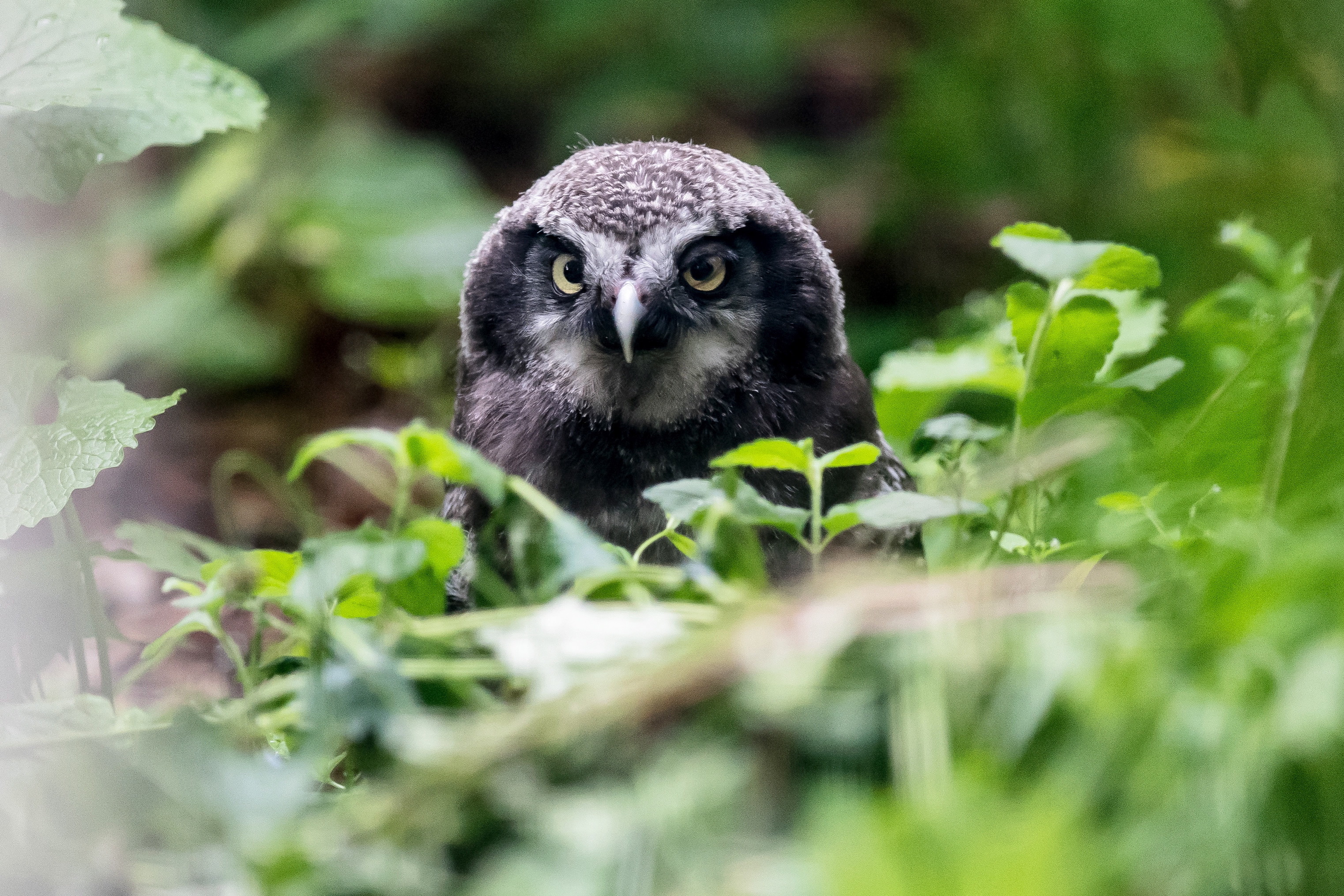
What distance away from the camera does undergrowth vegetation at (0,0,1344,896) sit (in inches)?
37.0

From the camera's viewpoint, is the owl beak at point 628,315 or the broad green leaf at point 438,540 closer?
the broad green leaf at point 438,540

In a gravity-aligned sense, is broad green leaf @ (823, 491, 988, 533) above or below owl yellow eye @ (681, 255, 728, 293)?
below

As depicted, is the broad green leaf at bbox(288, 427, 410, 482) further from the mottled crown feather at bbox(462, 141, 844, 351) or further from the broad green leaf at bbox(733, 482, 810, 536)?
the mottled crown feather at bbox(462, 141, 844, 351)

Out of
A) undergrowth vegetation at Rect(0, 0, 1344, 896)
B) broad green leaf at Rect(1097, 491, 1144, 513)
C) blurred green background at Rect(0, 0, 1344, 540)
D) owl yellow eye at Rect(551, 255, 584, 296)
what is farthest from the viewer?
blurred green background at Rect(0, 0, 1344, 540)

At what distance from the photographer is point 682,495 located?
1.42 metres

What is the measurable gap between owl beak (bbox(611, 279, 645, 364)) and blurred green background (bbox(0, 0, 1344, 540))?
1.67m

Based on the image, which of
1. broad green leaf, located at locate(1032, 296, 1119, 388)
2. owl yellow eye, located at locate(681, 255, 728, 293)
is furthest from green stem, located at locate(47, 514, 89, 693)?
broad green leaf, located at locate(1032, 296, 1119, 388)

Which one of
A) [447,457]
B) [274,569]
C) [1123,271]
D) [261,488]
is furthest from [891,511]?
[261,488]

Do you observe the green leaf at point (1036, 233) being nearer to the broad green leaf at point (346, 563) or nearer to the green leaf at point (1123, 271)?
the green leaf at point (1123, 271)

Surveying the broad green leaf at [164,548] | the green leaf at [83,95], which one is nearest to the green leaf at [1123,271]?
the broad green leaf at [164,548]

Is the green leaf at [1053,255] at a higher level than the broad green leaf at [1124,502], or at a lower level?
higher

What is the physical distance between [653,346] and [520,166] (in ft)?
13.2

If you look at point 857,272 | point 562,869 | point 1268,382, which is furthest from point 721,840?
point 857,272

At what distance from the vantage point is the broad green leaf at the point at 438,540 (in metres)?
1.29
